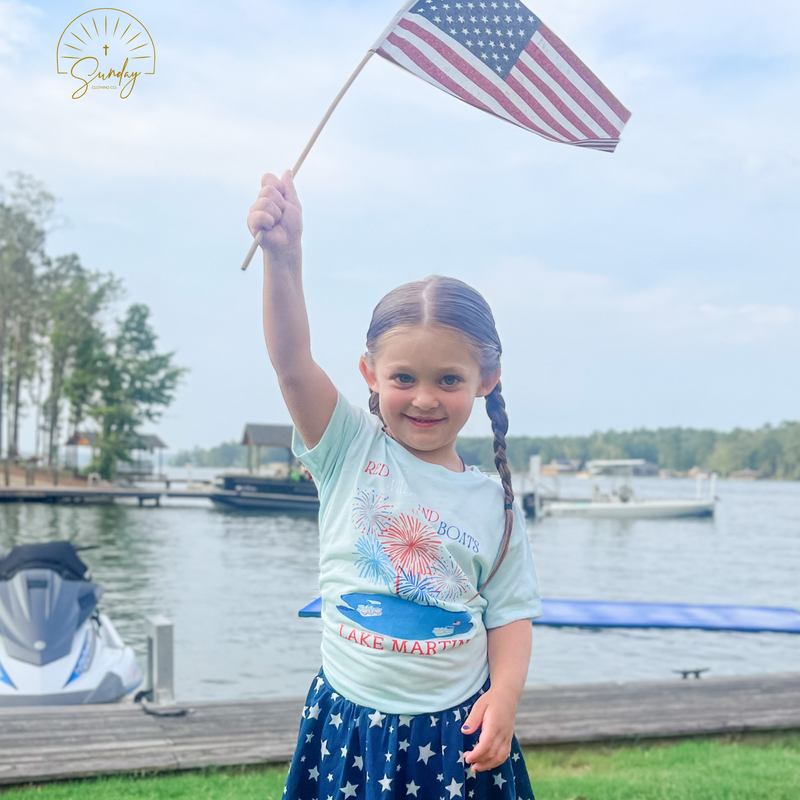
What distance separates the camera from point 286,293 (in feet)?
4.84

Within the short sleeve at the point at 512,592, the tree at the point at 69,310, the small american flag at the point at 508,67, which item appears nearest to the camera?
the short sleeve at the point at 512,592

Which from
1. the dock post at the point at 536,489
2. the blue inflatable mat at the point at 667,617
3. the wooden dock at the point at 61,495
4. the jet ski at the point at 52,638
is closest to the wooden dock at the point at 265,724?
the blue inflatable mat at the point at 667,617

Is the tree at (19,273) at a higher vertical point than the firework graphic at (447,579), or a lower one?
higher

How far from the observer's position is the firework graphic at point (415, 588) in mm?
1521

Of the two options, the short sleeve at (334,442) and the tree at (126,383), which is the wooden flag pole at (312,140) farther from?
the tree at (126,383)

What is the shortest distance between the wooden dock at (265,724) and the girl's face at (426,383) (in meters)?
3.13

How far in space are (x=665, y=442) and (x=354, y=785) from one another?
86.3 metres

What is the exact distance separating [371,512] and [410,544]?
9 cm

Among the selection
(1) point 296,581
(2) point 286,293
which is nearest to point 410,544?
(2) point 286,293

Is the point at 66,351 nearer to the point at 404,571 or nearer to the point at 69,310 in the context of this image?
the point at 69,310

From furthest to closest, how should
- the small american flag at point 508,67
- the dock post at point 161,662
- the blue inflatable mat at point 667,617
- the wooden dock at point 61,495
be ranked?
the wooden dock at point 61,495
the blue inflatable mat at point 667,617
the dock post at point 161,662
the small american flag at point 508,67

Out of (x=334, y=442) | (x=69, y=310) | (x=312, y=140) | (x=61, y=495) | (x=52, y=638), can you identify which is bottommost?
(x=61, y=495)

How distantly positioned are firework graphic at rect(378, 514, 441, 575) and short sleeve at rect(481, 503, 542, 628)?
0.17 m

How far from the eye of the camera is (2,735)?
4262mm
